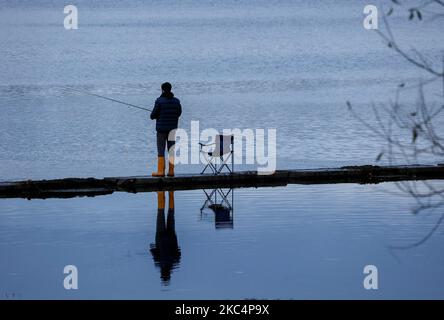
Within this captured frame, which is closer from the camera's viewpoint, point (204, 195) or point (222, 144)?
point (204, 195)

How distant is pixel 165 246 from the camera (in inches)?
504

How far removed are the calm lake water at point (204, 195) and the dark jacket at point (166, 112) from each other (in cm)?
98

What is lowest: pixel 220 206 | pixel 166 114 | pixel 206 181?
pixel 220 206

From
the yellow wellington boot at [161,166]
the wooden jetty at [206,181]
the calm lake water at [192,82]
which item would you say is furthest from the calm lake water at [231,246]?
the calm lake water at [192,82]

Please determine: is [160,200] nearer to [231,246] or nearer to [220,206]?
[220,206]

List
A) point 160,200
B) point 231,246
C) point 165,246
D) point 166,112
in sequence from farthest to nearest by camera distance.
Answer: point 166,112 < point 160,200 < point 165,246 < point 231,246

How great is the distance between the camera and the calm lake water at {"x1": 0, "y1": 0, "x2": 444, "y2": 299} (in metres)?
11.2

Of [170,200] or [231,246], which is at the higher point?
[170,200]

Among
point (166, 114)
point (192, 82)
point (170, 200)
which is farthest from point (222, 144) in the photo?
point (192, 82)

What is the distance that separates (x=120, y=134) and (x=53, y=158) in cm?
498

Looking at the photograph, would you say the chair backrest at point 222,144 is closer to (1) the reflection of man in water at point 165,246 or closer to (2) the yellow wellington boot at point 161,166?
(2) the yellow wellington boot at point 161,166

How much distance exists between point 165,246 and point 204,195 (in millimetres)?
3579

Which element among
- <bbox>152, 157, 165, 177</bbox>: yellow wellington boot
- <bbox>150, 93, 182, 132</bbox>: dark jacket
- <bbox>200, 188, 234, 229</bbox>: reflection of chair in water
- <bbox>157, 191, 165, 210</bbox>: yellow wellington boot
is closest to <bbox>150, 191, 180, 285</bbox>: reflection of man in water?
<bbox>157, 191, 165, 210</bbox>: yellow wellington boot

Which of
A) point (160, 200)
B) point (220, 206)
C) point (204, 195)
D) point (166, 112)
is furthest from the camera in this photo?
point (166, 112)
